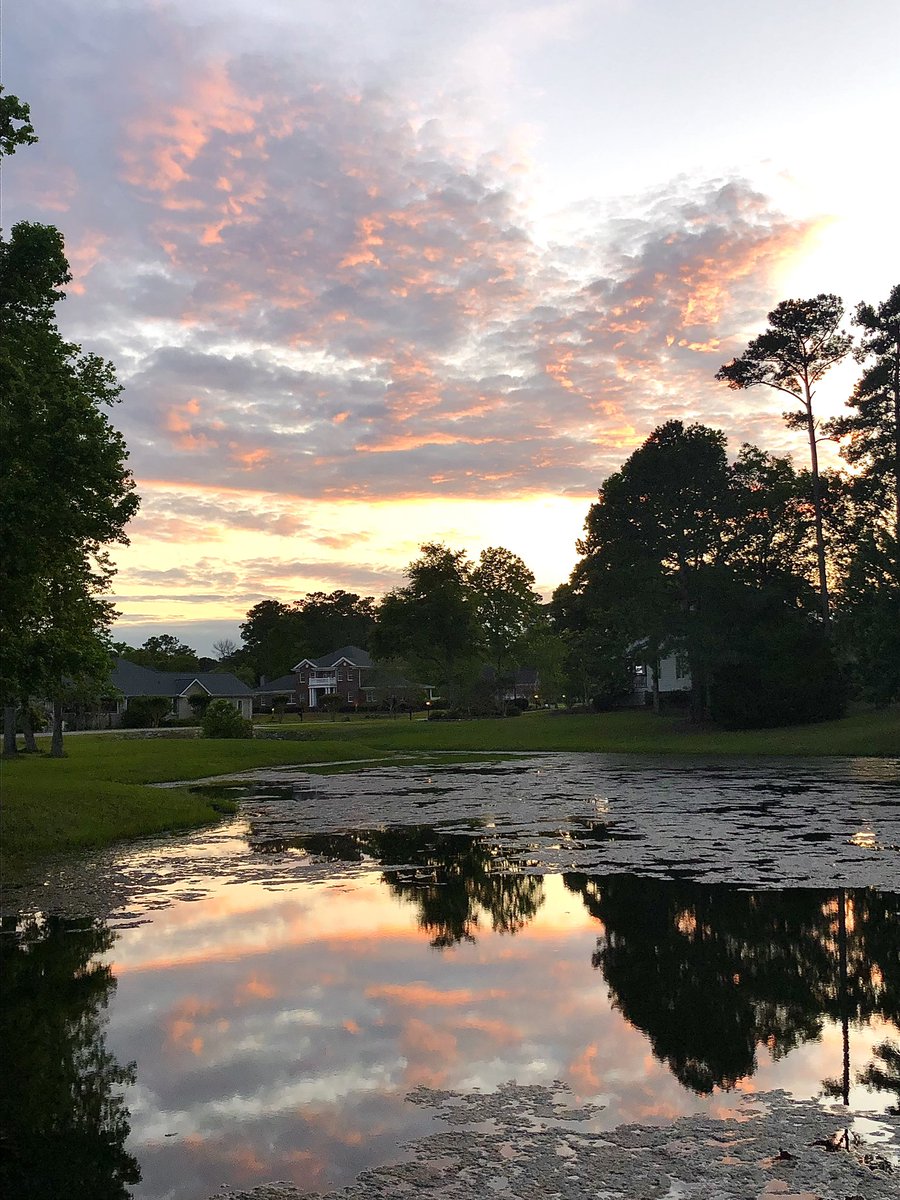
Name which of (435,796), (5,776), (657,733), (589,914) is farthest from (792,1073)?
(657,733)

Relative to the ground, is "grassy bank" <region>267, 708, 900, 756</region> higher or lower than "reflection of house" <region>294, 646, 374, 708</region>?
lower

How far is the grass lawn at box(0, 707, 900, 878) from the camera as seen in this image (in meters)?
22.6

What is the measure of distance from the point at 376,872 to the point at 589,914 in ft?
16.0

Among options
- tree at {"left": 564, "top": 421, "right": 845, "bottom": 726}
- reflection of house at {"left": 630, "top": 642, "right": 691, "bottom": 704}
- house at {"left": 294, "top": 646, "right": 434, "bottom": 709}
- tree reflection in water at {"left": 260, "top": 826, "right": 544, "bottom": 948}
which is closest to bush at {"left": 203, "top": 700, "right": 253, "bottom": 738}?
tree at {"left": 564, "top": 421, "right": 845, "bottom": 726}

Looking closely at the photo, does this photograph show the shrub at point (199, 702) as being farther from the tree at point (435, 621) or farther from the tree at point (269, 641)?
the tree at point (269, 641)

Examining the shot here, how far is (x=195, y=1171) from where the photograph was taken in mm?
6363

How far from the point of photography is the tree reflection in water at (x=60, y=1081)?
6.27m

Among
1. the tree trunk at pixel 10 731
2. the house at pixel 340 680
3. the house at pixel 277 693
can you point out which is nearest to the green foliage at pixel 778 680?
the tree trunk at pixel 10 731

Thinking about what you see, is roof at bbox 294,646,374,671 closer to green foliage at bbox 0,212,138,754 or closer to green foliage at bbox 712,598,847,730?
green foliage at bbox 712,598,847,730

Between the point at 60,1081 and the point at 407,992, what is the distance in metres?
3.46

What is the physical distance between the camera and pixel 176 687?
109500 mm

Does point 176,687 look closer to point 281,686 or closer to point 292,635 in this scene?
point 281,686

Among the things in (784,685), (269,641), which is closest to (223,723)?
(784,685)

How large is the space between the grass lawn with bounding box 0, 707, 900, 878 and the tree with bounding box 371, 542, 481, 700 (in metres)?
29.3
